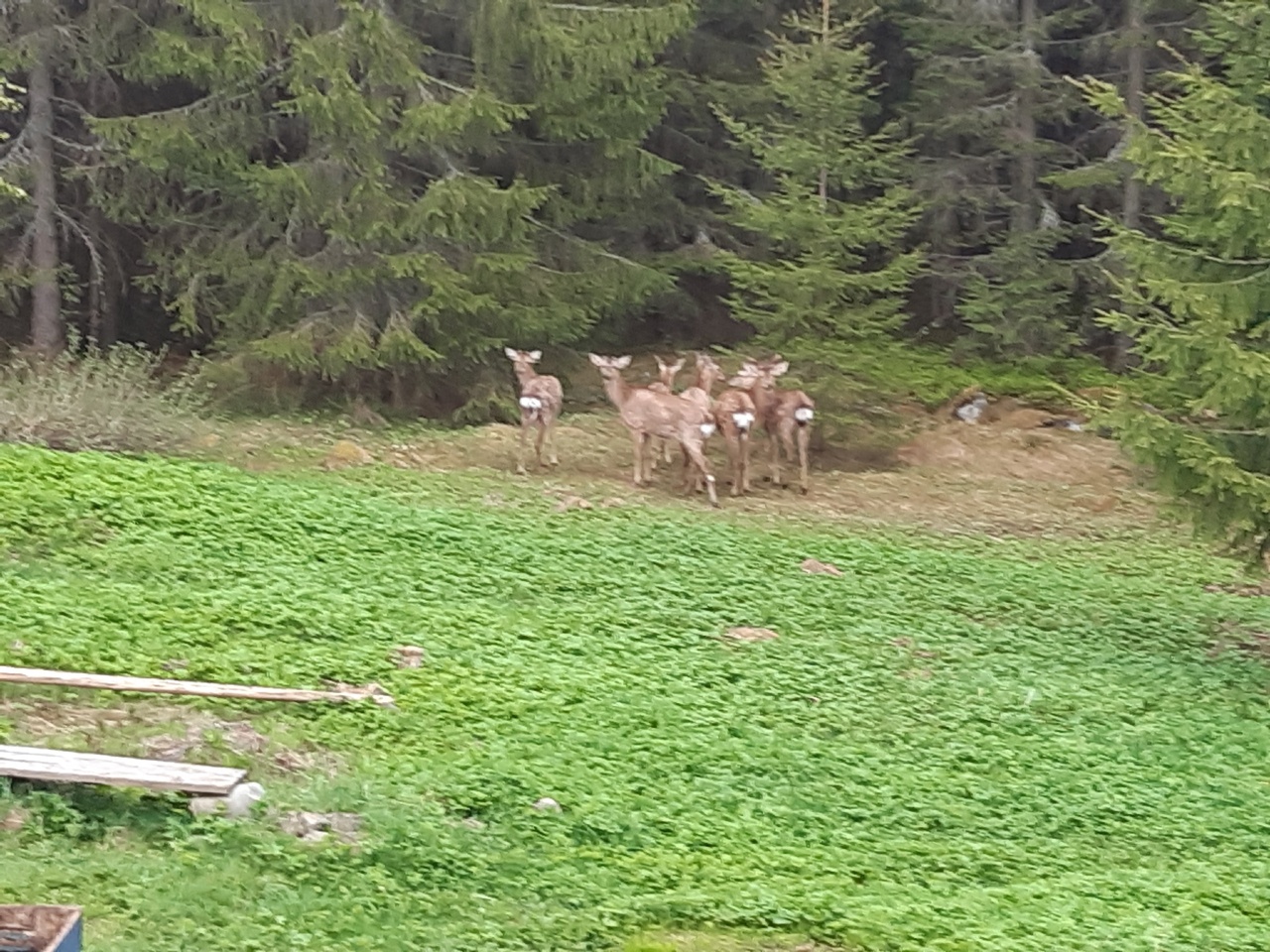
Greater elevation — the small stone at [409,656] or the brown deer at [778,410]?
the brown deer at [778,410]

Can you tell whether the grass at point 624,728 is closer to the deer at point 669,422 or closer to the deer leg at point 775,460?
the deer at point 669,422

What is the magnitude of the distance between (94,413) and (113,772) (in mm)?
8089

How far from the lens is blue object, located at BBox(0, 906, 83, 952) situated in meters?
3.71

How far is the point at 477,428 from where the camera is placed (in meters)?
16.6

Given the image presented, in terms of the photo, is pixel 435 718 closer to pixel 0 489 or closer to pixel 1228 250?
pixel 0 489

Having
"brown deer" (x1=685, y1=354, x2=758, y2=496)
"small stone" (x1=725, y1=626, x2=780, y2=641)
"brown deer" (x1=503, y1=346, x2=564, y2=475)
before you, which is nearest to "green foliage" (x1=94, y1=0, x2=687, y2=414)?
"brown deer" (x1=503, y1=346, x2=564, y2=475)

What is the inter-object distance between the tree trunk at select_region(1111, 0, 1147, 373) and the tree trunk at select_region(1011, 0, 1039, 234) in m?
1.29

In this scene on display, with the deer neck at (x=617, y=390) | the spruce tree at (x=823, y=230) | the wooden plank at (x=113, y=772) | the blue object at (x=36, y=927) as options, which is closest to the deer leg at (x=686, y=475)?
the deer neck at (x=617, y=390)

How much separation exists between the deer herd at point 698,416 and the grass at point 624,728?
1.36m

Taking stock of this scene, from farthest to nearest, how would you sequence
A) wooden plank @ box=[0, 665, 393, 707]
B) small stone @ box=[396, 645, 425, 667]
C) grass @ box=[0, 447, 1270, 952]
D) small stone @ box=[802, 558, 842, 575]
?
small stone @ box=[802, 558, 842, 575]
small stone @ box=[396, 645, 425, 667]
wooden plank @ box=[0, 665, 393, 707]
grass @ box=[0, 447, 1270, 952]

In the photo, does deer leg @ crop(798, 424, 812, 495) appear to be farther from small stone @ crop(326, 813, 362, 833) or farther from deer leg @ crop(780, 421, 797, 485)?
small stone @ crop(326, 813, 362, 833)

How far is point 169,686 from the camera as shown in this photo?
7.20 metres

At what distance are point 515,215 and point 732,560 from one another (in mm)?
6707

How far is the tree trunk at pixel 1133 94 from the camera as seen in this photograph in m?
19.7
